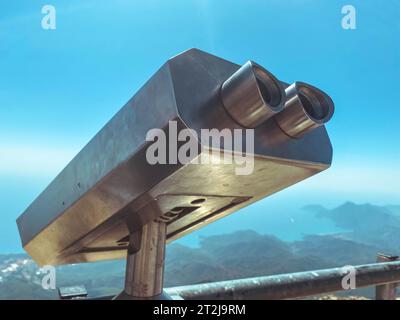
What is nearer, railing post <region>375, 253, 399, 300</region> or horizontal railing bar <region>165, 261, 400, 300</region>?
horizontal railing bar <region>165, 261, 400, 300</region>

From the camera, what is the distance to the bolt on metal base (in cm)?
59

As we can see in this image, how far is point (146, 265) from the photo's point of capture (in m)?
0.60

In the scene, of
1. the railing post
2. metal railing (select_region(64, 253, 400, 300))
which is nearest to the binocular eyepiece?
metal railing (select_region(64, 253, 400, 300))

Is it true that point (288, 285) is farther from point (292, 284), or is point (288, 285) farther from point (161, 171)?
point (161, 171)

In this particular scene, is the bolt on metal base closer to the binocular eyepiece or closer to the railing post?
the binocular eyepiece

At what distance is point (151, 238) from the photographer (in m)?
0.60

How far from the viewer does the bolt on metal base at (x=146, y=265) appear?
59cm

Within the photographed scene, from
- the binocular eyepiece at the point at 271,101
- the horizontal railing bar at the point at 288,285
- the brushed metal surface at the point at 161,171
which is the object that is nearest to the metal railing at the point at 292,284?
the horizontal railing bar at the point at 288,285

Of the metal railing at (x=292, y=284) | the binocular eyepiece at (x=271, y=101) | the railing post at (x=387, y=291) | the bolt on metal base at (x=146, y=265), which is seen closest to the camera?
the binocular eyepiece at (x=271, y=101)

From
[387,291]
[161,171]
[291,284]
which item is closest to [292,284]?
[291,284]

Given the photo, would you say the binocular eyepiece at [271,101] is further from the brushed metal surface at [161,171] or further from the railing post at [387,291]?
the railing post at [387,291]

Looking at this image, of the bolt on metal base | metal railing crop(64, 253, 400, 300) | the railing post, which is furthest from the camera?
the railing post
